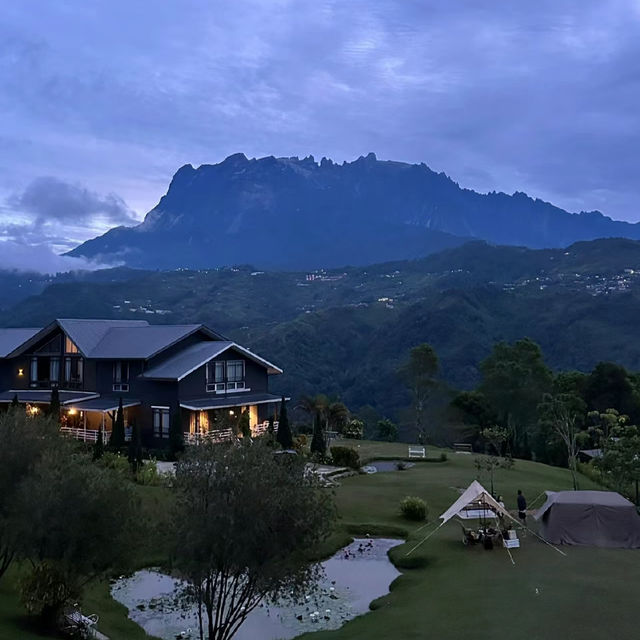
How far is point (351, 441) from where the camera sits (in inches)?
2243

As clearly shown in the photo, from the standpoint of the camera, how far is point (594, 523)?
2361 centimetres

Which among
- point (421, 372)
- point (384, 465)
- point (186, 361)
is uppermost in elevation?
point (186, 361)

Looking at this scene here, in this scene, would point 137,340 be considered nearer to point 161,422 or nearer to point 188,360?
point 188,360

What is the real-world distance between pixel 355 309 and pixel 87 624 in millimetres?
166103

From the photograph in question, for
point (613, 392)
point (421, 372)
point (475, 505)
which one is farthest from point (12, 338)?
point (613, 392)

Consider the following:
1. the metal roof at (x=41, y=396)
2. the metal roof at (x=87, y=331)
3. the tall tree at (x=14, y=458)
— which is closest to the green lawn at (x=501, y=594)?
the tall tree at (x=14, y=458)

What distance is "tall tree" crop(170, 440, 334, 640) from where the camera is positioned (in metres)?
11.9

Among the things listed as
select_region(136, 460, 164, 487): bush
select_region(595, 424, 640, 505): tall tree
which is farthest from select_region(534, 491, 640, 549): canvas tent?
select_region(136, 460, 164, 487): bush

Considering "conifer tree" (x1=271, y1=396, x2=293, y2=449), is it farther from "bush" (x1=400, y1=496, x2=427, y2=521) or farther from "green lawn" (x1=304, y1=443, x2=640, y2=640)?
"bush" (x1=400, y1=496, x2=427, y2=521)

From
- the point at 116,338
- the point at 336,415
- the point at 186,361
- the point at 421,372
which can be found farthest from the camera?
the point at 421,372

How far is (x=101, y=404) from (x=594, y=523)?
3166 cm

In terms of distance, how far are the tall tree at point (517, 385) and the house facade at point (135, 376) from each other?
24.9 metres

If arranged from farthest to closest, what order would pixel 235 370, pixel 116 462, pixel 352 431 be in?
1. pixel 352 431
2. pixel 235 370
3. pixel 116 462

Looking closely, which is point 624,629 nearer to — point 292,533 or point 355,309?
point 292,533
